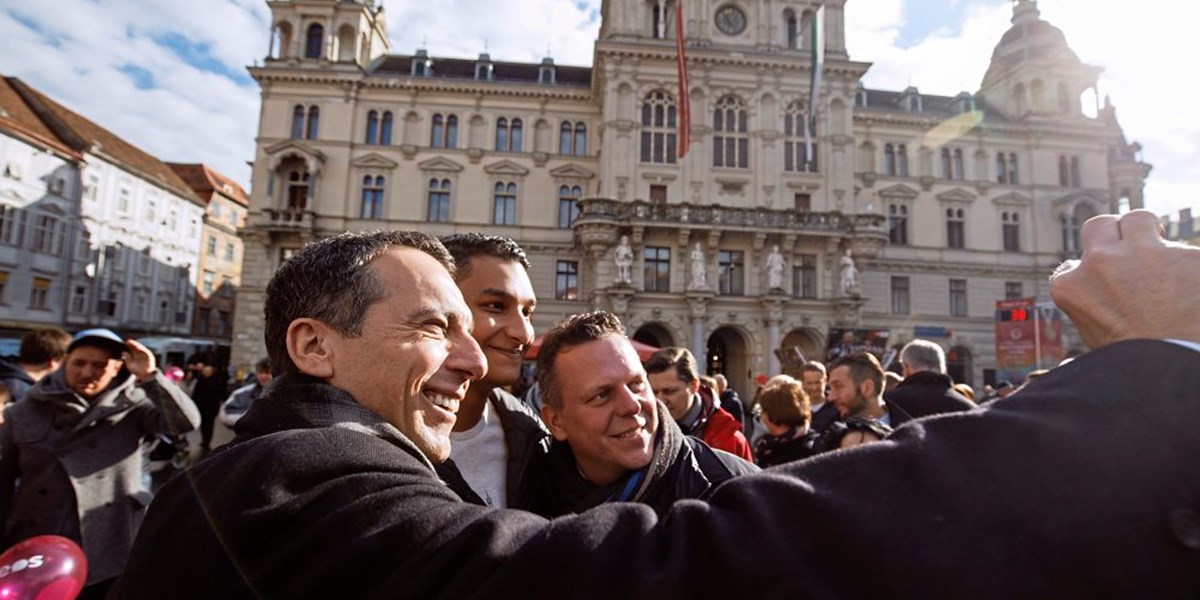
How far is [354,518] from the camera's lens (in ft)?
2.92

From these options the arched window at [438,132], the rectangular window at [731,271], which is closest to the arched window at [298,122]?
the arched window at [438,132]

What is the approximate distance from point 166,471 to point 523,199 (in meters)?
23.5

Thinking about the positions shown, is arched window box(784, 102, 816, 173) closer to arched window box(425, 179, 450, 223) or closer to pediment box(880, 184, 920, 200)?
pediment box(880, 184, 920, 200)

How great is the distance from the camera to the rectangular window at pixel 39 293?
29.6 meters

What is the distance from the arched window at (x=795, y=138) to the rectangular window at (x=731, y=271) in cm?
497

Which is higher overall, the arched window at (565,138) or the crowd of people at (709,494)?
the arched window at (565,138)

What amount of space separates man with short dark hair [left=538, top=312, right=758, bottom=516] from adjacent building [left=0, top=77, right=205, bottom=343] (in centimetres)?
3655

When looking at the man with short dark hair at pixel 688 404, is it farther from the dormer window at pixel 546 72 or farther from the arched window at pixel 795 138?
the dormer window at pixel 546 72

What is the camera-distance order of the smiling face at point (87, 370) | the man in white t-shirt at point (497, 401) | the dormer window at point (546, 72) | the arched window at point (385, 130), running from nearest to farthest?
the man in white t-shirt at point (497, 401) → the smiling face at point (87, 370) → the arched window at point (385, 130) → the dormer window at point (546, 72)

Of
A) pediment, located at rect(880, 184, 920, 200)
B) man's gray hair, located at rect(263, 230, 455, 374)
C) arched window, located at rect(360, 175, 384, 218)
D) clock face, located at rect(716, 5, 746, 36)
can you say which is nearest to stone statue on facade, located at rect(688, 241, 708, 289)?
clock face, located at rect(716, 5, 746, 36)

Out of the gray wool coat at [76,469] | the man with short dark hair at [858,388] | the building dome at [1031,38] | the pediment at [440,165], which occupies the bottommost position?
the gray wool coat at [76,469]

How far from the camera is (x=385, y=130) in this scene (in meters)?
29.4

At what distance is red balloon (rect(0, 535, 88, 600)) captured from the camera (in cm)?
175

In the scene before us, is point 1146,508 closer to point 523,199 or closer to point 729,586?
point 729,586
